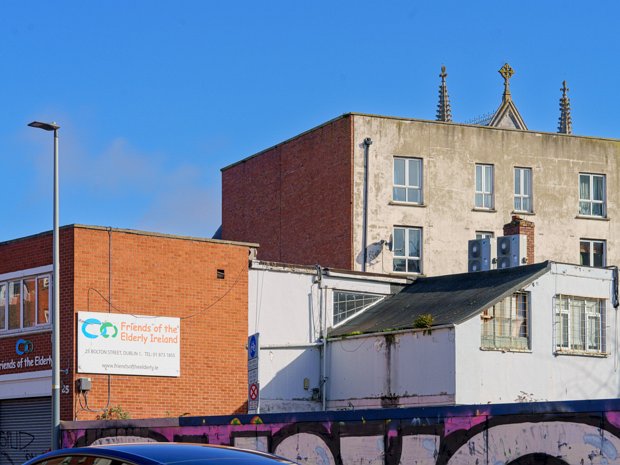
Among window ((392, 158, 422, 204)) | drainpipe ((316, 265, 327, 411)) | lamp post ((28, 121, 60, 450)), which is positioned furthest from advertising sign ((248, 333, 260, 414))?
window ((392, 158, 422, 204))

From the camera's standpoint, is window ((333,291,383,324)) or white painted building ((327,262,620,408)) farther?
window ((333,291,383,324))

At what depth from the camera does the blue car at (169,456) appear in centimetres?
833

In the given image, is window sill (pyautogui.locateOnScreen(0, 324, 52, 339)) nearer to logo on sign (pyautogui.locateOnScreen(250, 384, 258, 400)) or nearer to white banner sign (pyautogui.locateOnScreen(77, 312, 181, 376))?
white banner sign (pyautogui.locateOnScreen(77, 312, 181, 376))

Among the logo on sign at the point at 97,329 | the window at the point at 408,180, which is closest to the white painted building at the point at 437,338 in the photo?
the logo on sign at the point at 97,329

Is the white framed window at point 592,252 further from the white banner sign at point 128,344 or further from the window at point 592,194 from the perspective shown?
the white banner sign at point 128,344

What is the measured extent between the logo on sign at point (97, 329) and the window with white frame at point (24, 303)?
1.40 metres

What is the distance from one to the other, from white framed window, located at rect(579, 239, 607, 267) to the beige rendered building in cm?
4

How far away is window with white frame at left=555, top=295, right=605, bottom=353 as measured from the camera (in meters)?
33.3

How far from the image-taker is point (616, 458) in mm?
13812

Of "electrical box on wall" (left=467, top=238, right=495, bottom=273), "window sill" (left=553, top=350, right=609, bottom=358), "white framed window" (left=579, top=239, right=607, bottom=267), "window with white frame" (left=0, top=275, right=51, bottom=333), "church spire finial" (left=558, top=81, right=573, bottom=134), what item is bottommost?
"window sill" (left=553, top=350, right=609, bottom=358)

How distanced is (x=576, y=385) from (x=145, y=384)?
12.1 metres

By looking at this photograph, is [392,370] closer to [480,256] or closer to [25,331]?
[25,331]

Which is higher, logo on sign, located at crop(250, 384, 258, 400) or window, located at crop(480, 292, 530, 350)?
window, located at crop(480, 292, 530, 350)

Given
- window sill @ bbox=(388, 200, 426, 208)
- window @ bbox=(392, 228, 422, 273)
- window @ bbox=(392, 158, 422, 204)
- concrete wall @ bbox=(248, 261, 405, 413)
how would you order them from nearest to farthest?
concrete wall @ bbox=(248, 261, 405, 413)
window @ bbox=(392, 228, 422, 273)
window sill @ bbox=(388, 200, 426, 208)
window @ bbox=(392, 158, 422, 204)
